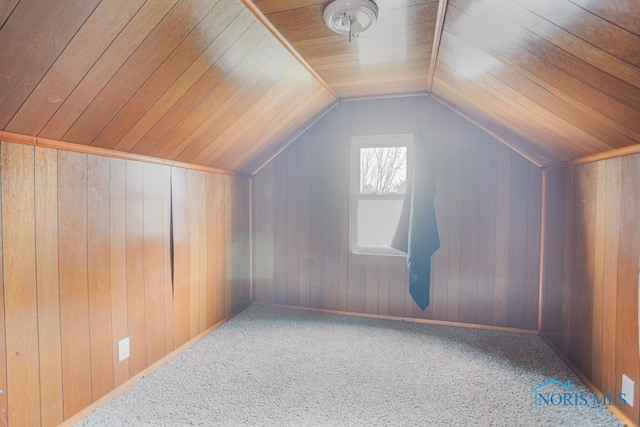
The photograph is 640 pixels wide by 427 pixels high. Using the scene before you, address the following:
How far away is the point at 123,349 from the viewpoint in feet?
6.47

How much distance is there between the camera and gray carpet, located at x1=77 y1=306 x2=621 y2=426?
1.73 meters

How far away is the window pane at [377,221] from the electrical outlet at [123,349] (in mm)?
2110

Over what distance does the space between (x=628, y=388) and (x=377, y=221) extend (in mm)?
2056

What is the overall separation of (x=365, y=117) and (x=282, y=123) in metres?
0.83

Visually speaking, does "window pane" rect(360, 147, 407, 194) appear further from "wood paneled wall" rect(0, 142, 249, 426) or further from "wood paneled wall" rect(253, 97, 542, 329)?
"wood paneled wall" rect(0, 142, 249, 426)

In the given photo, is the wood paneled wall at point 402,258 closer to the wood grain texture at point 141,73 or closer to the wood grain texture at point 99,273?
the wood grain texture at point 141,73

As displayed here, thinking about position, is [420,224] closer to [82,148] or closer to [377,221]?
[377,221]

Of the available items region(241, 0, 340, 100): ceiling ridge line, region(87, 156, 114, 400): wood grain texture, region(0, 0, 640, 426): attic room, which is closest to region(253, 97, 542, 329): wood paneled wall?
region(0, 0, 640, 426): attic room

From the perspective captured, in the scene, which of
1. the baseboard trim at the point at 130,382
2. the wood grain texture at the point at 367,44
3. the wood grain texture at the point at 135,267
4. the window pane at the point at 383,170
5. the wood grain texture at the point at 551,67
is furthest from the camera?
the window pane at the point at 383,170

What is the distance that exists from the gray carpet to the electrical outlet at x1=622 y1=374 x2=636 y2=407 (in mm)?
151

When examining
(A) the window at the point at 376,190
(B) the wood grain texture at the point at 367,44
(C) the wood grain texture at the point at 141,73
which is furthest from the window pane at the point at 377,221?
(C) the wood grain texture at the point at 141,73

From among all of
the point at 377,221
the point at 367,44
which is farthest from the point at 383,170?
the point at 367,44

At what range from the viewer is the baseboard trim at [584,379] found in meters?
1.63

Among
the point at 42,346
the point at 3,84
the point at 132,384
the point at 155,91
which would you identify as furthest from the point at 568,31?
the point at 132,384
